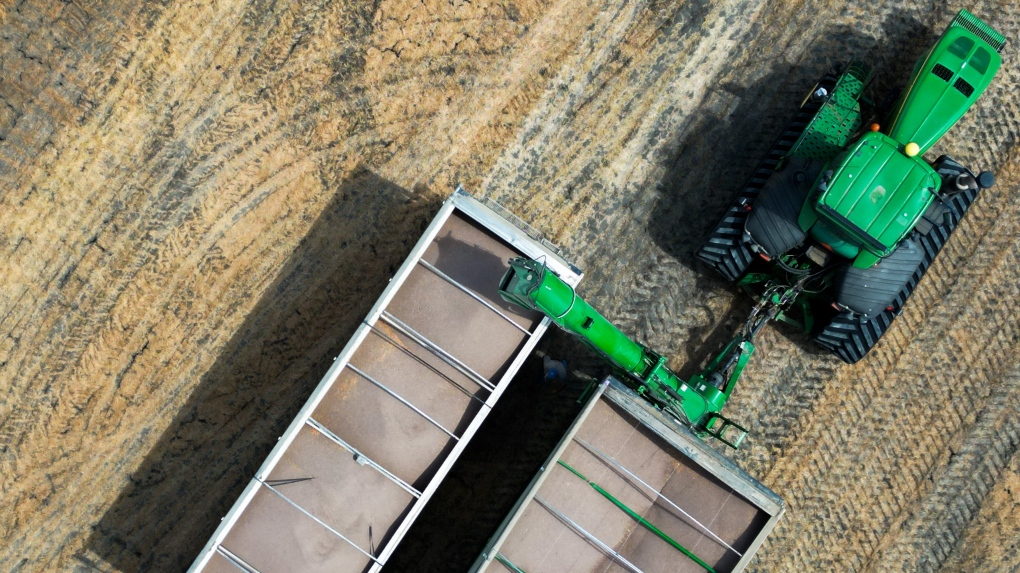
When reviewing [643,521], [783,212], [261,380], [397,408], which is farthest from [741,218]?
[261,380]

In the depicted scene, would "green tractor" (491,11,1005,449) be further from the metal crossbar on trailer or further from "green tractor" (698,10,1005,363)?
the metal crossbar on trailer

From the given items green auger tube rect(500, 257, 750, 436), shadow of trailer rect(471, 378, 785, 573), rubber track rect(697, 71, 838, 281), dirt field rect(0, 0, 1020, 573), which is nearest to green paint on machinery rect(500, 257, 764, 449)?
green auger tube rect(500, 257, 750, 436)

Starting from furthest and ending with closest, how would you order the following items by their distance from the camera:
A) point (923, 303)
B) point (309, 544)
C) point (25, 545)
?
point (923, 303) < point (25, 545) < point (309, 544)

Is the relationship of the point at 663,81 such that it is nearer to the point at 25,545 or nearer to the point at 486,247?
the point at 486,247

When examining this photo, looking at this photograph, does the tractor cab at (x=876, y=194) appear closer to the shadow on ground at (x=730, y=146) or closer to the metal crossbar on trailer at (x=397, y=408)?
the shadow on ground at (x=730, y=146)

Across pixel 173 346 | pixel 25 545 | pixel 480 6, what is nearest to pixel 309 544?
pixel 173 346
